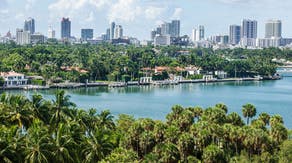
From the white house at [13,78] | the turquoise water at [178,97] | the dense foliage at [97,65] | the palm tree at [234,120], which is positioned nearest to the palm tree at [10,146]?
the palm tree at [234,120]

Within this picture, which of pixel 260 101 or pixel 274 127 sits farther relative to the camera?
pixel 260 101

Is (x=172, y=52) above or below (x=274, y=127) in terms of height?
above

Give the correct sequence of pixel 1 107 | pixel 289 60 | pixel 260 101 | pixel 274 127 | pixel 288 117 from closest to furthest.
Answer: pixel 1 107, pixel 274 127, pixel 288 117, pixel 260 101, pixel 289 60

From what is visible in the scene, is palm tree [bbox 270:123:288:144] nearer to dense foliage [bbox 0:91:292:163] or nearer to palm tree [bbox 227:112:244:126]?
dense foliage [bbox 0:91:292:163]

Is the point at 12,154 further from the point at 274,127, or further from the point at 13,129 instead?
the point at 274,127

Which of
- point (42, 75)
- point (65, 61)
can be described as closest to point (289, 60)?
point (65, 61)

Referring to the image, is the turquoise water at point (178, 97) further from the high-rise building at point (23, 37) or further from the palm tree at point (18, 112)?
the high-rise building at point (23, 37)

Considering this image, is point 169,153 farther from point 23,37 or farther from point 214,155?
point 23,37
